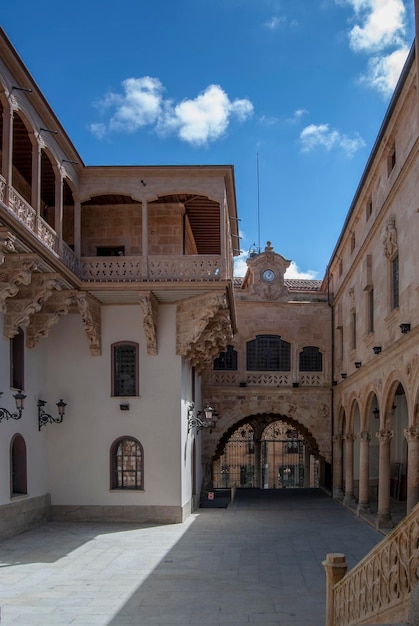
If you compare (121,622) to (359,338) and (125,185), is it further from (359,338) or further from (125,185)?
(359,338)

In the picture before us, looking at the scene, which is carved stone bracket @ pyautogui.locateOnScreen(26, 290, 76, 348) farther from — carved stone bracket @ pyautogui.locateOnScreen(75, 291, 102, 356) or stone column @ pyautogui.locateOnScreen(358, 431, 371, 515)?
stone column @ pyautogui.locateOnScreen(358, 431, 371, 515)

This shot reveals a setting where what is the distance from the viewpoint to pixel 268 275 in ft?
95.5

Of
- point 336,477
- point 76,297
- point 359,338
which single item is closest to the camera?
point 76,297

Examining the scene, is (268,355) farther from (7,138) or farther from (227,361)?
(7,138)

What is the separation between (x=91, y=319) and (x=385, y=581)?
42.6 feet

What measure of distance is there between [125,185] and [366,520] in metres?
11.9

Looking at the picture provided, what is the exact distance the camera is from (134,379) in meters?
19.3

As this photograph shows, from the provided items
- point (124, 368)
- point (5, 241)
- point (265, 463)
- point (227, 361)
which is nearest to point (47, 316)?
point (124, 368)

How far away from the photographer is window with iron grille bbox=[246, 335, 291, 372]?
28.6 m

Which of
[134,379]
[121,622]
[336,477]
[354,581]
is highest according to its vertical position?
[134,379]

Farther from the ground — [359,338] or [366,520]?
[359,338]

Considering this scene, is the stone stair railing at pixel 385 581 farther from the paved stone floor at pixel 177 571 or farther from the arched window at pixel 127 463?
the arched window at pixel 127 463

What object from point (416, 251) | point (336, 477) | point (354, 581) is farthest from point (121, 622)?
point (336, 477)

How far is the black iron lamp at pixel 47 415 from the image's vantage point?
60.1ft
